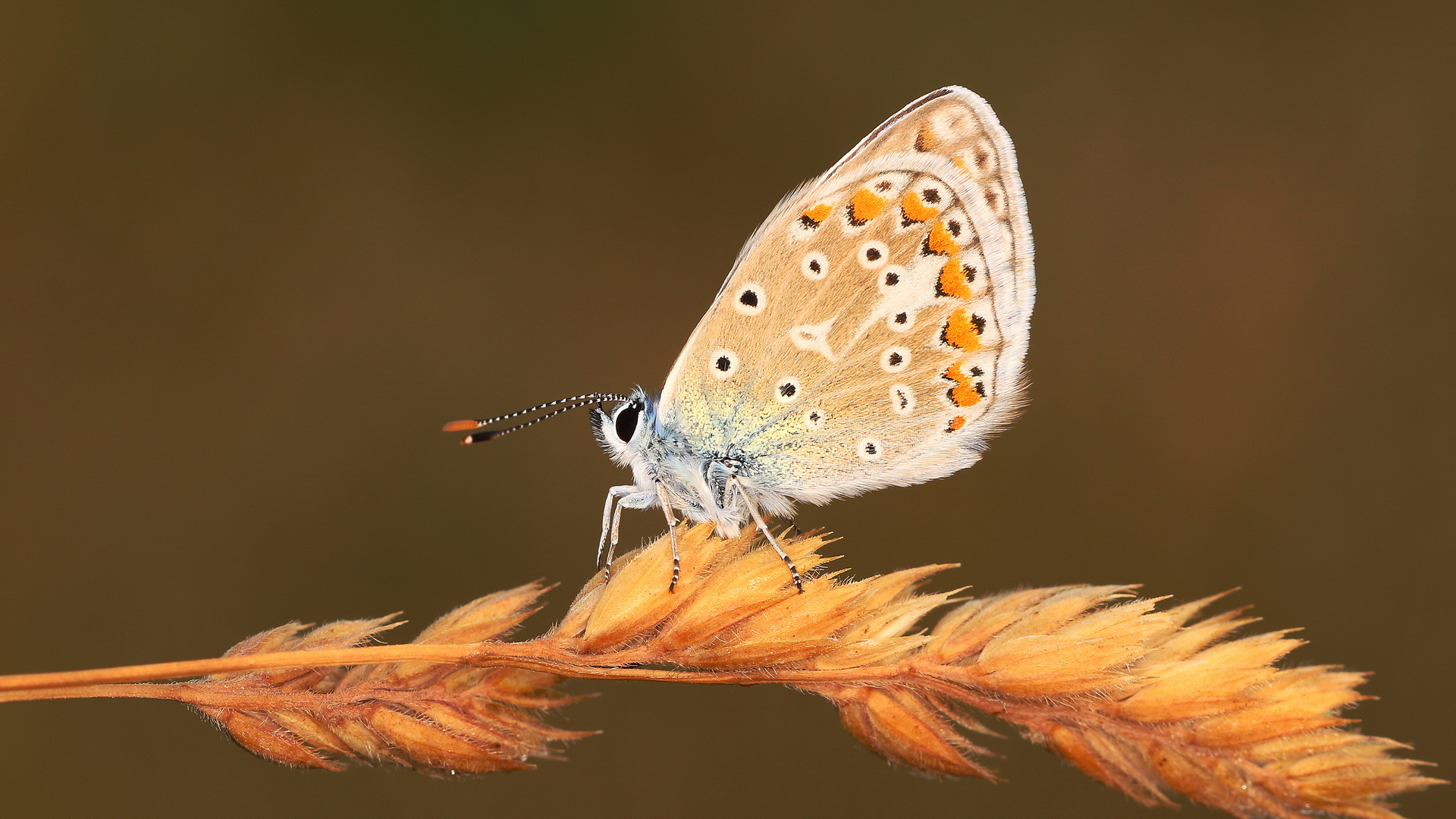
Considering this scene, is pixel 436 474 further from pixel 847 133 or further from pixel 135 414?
pixel 847 133

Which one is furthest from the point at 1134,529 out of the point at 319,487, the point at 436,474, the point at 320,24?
the point at 320,24

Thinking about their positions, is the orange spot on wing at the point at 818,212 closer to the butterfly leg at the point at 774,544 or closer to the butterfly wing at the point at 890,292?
the butterfly wing at the point at 890,292

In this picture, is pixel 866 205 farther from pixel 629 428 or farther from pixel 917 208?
pixel 629 428

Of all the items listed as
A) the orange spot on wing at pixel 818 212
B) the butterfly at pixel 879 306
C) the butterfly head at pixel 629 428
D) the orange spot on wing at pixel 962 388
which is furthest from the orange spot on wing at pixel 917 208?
the butterfly head at pixel 629 428

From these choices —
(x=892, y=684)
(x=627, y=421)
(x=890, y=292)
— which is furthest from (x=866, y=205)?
(x=892, y=684)

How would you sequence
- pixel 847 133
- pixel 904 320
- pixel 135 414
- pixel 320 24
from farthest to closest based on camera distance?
pixel 847 133 < pixel 320 24 < pixel 135 414 < pixel 904 320

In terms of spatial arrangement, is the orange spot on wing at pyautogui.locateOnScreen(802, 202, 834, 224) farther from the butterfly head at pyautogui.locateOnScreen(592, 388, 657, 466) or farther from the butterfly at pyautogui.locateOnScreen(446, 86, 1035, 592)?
the butterfly head at pyautogui.locateOnScreen(592, 388, 657, 466)
